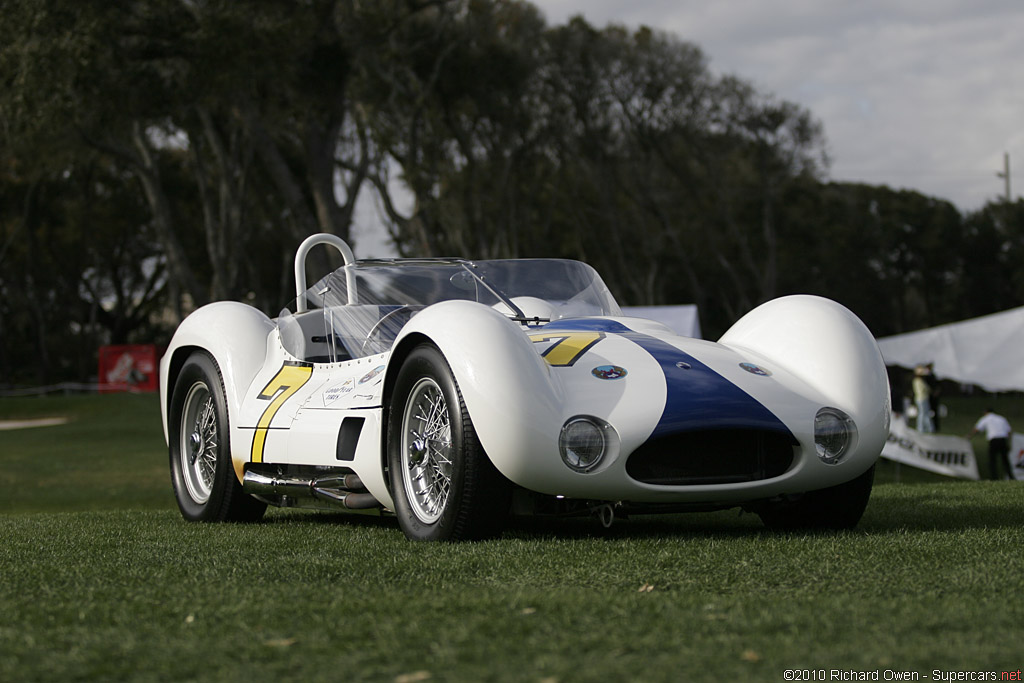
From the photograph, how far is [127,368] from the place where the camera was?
42812mm

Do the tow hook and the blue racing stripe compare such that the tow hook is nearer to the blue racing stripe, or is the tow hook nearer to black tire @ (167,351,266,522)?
the blue racing stripe

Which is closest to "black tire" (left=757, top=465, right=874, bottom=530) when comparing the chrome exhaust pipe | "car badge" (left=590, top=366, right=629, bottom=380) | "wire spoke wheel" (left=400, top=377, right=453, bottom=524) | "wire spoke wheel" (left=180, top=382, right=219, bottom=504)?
"car badge" (left=590, top=366, right=629, bottom=380)

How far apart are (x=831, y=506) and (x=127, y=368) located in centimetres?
4030

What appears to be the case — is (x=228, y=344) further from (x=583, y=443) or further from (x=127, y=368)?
(x=127, y=368)

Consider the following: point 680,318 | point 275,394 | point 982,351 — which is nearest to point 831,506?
point 275,394

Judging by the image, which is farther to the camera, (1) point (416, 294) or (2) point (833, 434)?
(1) point (416, 294)

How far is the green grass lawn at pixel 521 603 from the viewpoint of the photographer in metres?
2.77

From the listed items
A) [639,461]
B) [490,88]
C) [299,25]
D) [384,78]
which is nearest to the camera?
[639,461]

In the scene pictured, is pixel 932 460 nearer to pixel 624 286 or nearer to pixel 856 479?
pixel 856 479

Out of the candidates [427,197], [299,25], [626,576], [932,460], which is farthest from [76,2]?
[626,576]

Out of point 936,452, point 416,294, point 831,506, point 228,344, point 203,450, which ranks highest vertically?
point 416,294

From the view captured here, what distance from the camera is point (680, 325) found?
25.6m

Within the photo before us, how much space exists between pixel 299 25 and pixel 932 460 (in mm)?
14208

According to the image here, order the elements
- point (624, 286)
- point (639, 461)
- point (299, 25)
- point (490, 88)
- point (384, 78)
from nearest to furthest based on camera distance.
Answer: point (639, 461) → point (299, 25) → point (384, 78) → point (490, 88) → point (624, 286)
